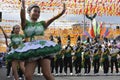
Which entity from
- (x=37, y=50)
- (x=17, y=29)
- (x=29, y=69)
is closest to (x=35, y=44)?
(x=37, y=50)

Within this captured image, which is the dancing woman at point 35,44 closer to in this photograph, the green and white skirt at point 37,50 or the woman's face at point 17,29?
the green and white skirt at point 37,50

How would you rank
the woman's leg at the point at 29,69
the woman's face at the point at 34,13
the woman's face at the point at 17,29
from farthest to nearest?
1. the woman's face at the point at 17,29
2. the woman's face at the point at 34,13
3. the woman's leg at the point at 29,69

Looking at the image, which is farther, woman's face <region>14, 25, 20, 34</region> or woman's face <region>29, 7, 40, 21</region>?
woman's face <region>14, 25, 20, 34</region>

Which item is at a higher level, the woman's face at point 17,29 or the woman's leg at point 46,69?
the woman's face at point 17,29

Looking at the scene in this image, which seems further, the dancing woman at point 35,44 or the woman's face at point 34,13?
the woman's face at point 34,13

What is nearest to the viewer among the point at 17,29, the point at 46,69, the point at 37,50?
the point at 46,69

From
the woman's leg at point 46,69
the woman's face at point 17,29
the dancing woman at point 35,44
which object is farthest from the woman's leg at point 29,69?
the woman's face at point 17,29

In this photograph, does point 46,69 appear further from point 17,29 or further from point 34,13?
point 17,29

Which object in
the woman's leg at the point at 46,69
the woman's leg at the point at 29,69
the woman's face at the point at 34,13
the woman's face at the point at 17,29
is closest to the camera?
the woman's leg at the point at 46,69

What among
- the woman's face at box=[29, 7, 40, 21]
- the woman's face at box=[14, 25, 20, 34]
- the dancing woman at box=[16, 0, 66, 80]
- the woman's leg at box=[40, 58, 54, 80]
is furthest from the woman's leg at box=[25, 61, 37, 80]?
the woman's face at box=[14, 25, 20, 34]

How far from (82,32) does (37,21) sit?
2880 centimetres

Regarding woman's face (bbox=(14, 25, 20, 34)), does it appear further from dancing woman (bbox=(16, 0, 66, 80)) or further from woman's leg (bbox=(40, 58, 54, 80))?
woman's leg (bbox=(40, 58, 54, 80))

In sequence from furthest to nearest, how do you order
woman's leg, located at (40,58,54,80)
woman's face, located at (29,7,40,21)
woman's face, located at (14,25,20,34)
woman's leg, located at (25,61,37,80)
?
1. woman's face, located at (14,25,20,34)
2. woman's face, located at (29,7,40,21)
3. woman's leg, located at (25,61,37,80)
4. woman's leg, located at (40,58,54,80)

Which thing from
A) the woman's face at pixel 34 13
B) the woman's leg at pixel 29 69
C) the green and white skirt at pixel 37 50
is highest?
the woman's face at pixel 34 13
